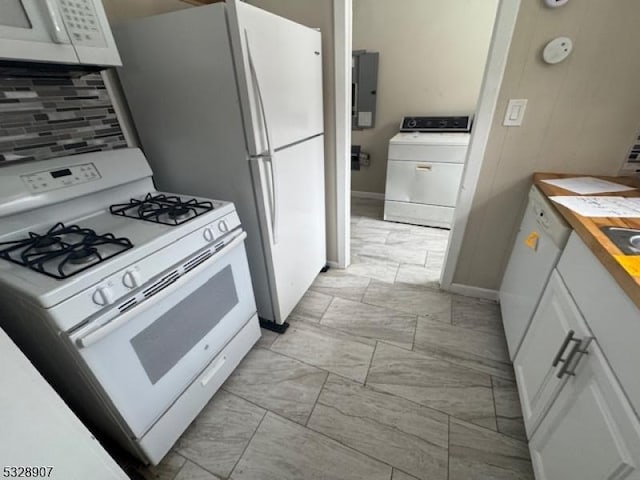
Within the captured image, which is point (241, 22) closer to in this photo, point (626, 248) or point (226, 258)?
point (226, 258)

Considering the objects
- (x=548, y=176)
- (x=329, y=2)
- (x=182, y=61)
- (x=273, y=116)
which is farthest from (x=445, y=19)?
(x=182, y=61)

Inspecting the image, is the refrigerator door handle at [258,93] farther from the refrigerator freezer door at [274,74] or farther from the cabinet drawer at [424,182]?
the cabinet drawer at [424,182]

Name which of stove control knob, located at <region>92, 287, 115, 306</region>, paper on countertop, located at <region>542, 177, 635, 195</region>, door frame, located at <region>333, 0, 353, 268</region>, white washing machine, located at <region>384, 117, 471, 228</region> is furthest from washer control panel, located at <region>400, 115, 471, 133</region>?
stove control knob, located at <region>92, 287, 115, 306</region>

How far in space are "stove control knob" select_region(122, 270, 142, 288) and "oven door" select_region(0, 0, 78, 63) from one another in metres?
0.72

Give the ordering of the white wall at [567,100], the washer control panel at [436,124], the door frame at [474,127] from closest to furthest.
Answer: the white wall at [567,100], the door frame at [474,127], the washer control panel at [436,124]

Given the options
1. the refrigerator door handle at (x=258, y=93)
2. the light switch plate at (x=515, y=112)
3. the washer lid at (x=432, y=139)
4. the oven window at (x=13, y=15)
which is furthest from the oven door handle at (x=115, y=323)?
the washer lid at (x=432, y=139)

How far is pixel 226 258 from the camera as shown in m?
1.23

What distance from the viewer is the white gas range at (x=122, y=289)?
768 mm

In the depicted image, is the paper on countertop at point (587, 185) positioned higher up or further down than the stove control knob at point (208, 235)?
higher up

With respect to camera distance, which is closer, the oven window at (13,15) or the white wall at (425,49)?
the oven window at (13,15)

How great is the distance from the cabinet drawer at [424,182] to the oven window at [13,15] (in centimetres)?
258

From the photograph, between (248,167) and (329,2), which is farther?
(329,2)

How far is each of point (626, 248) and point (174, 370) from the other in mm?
1532

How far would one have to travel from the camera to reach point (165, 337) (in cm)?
102
